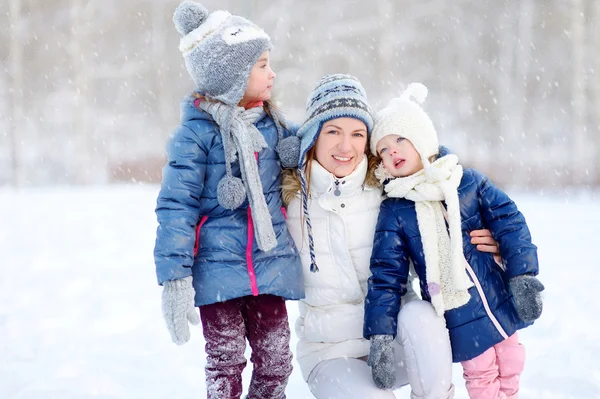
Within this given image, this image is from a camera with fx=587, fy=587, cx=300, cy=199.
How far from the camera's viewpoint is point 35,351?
3.44m

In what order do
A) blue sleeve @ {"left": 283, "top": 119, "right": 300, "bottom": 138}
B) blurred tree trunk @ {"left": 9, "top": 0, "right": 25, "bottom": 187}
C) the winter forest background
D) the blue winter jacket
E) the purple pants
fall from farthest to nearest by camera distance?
blurred tree trunk @ {"left": 9, "top": 0, "right": 25, "bottom": 187} → the winter forest background → blue sleeve @ {"left": 283, "top": 119, "right": 300, "bottom": 138} → the purple pants → the blue winter jacket

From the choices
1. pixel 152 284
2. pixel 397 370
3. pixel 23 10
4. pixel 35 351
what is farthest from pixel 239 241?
pixel 23 10

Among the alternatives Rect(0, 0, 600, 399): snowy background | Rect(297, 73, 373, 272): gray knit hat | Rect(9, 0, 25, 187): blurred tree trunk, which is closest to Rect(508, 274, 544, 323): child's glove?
Rect(297, 73, 373, 272): gray knit hat

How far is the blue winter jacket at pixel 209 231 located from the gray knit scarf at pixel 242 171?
2.4 inches

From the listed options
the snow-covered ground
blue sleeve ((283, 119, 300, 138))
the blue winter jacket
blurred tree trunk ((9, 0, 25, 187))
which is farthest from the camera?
blurred tree trunk ((9, 0, 25, 187))

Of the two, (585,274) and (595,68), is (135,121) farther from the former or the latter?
(585,274)

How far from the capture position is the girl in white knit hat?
2.14 metres

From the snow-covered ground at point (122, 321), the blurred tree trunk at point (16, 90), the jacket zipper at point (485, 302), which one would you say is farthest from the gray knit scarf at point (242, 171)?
the blurred tree trunk at point (16, 90)

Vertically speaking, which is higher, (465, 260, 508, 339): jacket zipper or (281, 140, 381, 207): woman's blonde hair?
(281, 140, 381, 207): woman's blonde hair

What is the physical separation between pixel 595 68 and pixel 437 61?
11.8ft

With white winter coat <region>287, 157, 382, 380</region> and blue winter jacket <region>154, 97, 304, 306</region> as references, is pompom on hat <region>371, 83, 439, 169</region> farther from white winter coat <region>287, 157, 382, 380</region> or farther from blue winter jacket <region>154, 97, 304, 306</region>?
blue winter jacket <region>154, 97, 304, 306</region>

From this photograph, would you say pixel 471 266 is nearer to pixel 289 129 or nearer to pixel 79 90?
pixel 289 129

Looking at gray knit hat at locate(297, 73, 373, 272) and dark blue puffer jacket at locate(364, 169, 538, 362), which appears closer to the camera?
dark blue puffer jacket at locate(364, 169, 538, 362)

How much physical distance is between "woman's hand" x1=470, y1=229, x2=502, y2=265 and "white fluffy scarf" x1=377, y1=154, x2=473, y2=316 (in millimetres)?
103
